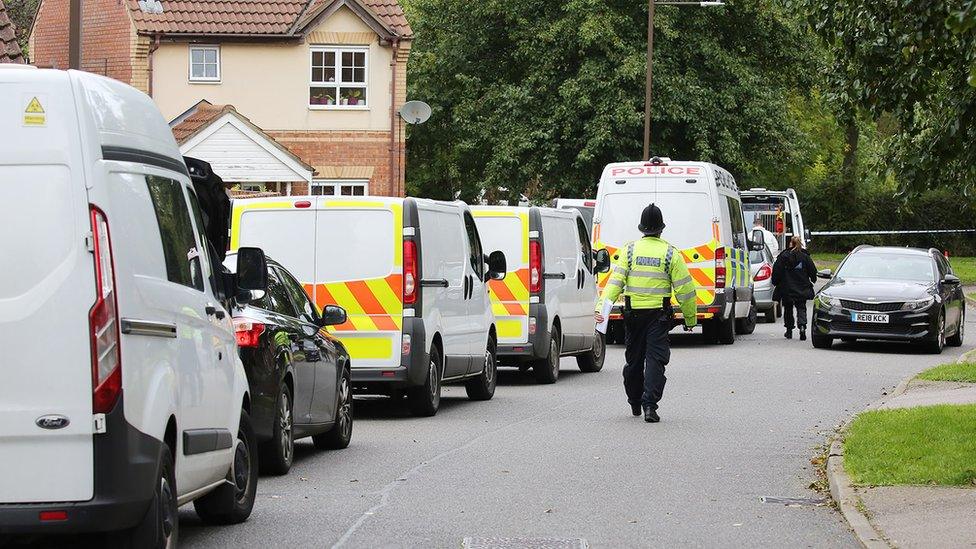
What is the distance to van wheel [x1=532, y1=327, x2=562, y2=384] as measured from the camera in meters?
19.9

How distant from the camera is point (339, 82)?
145 feet

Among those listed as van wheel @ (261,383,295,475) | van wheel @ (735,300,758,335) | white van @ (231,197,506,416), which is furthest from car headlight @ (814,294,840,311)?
van wheel @ (261,383,295,475)

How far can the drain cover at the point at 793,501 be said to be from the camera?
10391mm

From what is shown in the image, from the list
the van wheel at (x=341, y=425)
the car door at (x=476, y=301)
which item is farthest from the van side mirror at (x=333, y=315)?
the car door at (x=476, y=301)

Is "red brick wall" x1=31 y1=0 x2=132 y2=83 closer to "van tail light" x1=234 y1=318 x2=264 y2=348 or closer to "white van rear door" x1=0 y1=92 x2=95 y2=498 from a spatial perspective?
"van tail light" x1=234 y1=318 x2=264 y2=348

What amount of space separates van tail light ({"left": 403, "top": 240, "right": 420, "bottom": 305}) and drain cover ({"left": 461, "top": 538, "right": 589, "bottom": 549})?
6.47 metres

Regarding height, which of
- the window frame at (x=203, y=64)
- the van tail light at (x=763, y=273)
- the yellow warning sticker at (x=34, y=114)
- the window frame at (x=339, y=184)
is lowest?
the van tail light at (x=763, y=273)

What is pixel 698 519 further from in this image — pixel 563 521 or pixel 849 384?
pixel 849 384

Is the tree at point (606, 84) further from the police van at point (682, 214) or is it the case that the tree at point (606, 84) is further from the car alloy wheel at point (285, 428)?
the car alloy wheel at point (285, 428)

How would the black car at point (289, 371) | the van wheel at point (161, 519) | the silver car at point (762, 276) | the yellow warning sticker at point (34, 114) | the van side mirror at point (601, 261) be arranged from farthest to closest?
the silver car at point (762, 276)
the van side mirror at point (601, 261)
the black car at point (289, 371)
the van wheel at point (161, 519)
the yellow warning sticker at point (34, 114)

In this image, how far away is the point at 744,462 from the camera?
40.9 ft

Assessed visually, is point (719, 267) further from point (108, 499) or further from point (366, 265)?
point (108, 499)

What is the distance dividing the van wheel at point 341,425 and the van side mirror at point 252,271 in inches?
166

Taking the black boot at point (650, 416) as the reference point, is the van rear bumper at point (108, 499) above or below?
above
